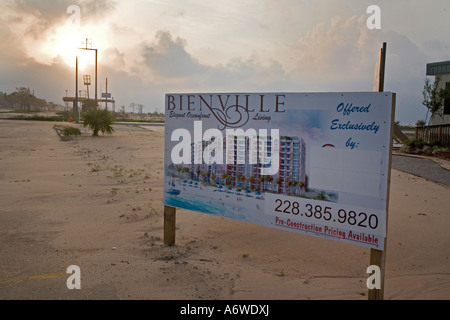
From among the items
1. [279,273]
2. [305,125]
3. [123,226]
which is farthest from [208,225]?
[305,125]

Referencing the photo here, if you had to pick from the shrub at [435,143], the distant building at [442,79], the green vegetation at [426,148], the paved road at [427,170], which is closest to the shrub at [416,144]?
the green vegetation at [426,148]

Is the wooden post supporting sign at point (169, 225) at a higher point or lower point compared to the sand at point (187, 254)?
higher

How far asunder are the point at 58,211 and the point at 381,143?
20.6 feet

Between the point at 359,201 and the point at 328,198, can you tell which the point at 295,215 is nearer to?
the point at 328,198

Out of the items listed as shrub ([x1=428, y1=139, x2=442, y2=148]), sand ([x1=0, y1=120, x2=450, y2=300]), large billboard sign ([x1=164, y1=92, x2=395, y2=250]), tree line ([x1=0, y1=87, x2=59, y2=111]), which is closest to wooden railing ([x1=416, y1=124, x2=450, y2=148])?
shrub ([x1=428, y1=139, x2=442, y2=148])

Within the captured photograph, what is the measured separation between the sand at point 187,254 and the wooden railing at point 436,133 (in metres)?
16.6

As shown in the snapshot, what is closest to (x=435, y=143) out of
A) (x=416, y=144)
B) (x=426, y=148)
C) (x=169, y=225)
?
(x=416, y=144)

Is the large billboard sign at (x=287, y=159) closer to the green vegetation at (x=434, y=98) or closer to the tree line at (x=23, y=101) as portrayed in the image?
the green vegetation at (x=434, y=98)

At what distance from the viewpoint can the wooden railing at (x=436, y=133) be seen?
24.1 meters

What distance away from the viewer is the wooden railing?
2411 cm

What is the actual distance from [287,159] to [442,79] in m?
32.1

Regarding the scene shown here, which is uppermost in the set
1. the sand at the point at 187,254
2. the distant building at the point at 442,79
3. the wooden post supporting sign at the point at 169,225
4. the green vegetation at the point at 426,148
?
the distant building at the point at 442,79

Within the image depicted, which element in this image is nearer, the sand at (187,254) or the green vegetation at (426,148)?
the sand at (187,254)

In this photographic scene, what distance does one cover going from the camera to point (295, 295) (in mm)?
4555
